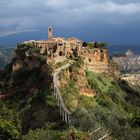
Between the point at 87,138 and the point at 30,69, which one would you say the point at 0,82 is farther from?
the point at 87,138

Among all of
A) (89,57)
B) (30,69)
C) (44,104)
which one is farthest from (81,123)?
(89,57)

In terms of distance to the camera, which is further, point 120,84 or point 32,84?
point 120,84

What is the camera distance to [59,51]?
3482 inches

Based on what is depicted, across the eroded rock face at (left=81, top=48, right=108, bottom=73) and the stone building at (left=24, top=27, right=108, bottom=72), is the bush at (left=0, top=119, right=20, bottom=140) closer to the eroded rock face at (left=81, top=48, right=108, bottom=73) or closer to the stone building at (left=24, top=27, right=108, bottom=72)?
the stone building at (left=24, top=27, right=108, bottom=72)

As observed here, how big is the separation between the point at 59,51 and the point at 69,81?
9330 millimetres

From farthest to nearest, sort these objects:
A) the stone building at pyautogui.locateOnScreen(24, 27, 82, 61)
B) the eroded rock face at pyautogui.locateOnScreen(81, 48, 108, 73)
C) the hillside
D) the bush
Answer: the eroded rock face at pyautogui.locateOnScreen(81, 48, 108, 73), the stone building at pyautogui.locateOnScreen(24, 27, 82, 61), the hillside, the bush

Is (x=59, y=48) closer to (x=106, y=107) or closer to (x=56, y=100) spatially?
(x=106, y=107)

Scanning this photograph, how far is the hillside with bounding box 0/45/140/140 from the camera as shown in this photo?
60.0 metres

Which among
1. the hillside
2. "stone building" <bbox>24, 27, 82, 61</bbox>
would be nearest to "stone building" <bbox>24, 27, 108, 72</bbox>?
"stone building" <bbox>24, 27, 82, 61</bbox>

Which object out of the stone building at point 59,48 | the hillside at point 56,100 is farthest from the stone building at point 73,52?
the hillside at point 56,100

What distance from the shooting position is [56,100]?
74.4 meters

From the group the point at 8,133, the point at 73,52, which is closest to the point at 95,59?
the point at 73,52

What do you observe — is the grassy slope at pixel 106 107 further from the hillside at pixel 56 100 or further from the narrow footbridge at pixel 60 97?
the narrow footbridge at pixel 60 97

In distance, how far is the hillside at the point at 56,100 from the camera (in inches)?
2363
